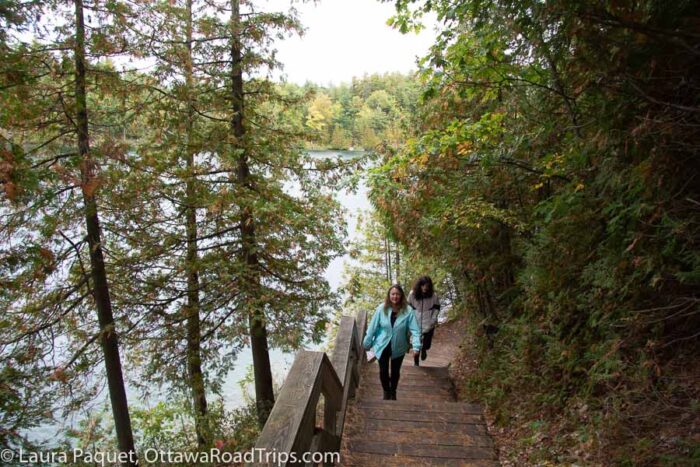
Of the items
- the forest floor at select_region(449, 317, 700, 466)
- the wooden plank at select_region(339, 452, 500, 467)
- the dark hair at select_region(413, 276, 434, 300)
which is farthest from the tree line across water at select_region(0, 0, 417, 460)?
the forest floor at select_region(449, 317, 700, 466)

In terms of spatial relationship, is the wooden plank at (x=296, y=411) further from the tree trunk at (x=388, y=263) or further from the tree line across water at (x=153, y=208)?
the tree trunk at (x=388, y=263)

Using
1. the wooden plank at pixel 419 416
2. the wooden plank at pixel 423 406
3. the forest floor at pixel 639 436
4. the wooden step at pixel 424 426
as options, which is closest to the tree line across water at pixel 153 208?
the wooden plank at pixel 423 406

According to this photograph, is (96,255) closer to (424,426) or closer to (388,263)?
(424,426)

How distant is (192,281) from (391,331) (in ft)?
19.6

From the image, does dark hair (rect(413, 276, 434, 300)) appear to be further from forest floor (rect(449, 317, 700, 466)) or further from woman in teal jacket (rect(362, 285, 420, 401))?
forest floor (rect(449, 317, 700, 466))

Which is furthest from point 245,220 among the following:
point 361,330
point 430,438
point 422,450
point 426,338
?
point 422,450

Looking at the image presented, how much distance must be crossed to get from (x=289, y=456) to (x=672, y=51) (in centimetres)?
298

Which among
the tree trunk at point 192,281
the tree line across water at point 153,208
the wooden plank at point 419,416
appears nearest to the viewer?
the wooden plank at point 419,416

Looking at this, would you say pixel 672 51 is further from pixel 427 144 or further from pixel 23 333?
pixel 23 333

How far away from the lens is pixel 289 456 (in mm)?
1889

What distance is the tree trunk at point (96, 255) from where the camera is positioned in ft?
21.9

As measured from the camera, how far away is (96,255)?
7699 millimetres

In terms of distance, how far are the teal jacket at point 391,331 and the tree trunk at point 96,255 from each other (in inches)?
180

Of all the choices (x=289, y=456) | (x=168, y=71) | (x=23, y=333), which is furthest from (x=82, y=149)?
(x=289, y=456)
